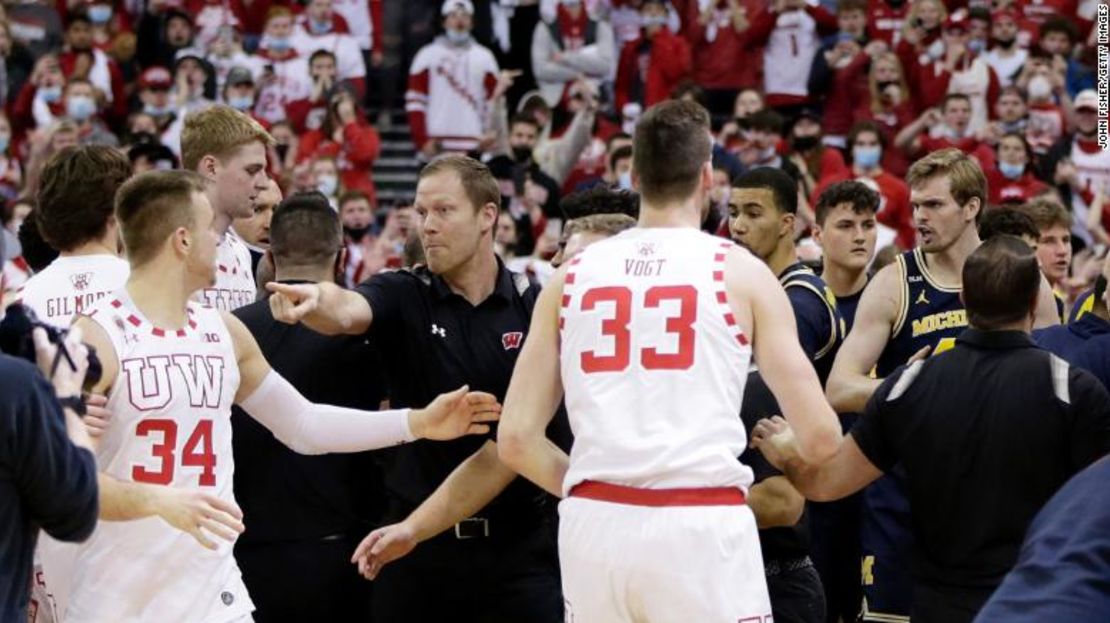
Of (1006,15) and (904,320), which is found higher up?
(1006,15)

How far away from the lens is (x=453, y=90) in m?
20.2

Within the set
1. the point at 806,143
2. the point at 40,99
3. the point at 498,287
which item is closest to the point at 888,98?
the point at 806,143

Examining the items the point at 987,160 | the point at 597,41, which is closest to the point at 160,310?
the point at 987,160

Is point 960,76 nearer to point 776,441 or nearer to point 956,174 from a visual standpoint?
point 956,174

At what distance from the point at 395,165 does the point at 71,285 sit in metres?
14.8

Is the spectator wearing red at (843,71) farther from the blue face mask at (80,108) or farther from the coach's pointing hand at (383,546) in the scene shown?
the coach's pointing hand at (383,546)

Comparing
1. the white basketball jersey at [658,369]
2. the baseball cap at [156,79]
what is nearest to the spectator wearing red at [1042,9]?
the baseball cap at [156,79]

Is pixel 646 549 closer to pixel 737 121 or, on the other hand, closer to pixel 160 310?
pixel 160 310

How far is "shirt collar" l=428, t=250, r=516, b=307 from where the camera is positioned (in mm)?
6934

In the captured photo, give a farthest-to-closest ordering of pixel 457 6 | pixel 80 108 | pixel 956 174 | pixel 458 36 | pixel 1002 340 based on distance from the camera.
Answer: pixel 458 36, pixel 457 6, pixel 80 108, pixel 956 174, pixel 1002 340

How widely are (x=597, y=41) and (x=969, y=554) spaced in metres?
15.3

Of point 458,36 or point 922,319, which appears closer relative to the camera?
point 922,319

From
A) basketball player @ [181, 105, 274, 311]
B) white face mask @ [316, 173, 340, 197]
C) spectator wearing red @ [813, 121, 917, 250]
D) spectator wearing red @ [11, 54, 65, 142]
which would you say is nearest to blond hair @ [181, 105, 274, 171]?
basketball player @ [181, 105, 274, 311]

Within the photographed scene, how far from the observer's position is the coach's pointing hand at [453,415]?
6.14m
